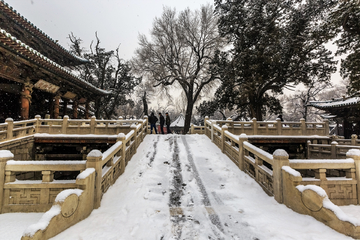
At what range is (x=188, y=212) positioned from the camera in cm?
379

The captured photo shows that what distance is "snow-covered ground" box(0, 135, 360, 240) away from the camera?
10.1 feet

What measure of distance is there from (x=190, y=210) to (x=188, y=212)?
0.30ft

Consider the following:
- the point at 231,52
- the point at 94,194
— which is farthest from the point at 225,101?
the point at 94,194

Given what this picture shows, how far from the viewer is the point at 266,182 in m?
4.61

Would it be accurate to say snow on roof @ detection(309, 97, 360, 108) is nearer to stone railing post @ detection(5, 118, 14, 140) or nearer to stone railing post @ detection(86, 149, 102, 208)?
→ stone railing post @ detection(86, 149, 102, 208)

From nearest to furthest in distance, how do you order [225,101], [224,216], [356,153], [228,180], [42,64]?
1. [224,216]
2. [356,153]
3. [228,180]
4. [42,64]
5. [225,101]

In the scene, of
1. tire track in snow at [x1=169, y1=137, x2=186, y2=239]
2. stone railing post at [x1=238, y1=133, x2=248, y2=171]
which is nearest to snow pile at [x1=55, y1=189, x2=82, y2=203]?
tire track in snow at [x1=169, y1=137, x2=186, y2=239]

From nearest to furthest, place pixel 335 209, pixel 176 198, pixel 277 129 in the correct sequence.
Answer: pixel 335 209
pixel 176 198
pixel 277 129

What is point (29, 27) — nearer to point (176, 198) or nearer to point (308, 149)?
point (176, 198)

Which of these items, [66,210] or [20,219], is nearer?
[66,210]

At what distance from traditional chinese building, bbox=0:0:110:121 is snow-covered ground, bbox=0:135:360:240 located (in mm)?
6318

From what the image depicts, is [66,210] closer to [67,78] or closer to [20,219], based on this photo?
[20,219]

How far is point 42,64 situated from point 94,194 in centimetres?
755

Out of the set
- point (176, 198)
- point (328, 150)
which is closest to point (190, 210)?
point (176, 198)
